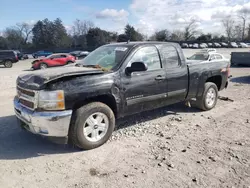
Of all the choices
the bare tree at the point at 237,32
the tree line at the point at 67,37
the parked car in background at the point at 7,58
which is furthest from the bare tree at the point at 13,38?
the bare tree at the point at 237,32

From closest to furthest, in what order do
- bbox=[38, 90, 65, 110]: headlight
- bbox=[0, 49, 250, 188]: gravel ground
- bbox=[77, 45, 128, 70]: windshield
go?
bbox=[0, 49, 250, 188]: gravel ground → bbox=[38, 90, 65, 110]: headlight → bbox=[77, 45, 128, 70]: windshield

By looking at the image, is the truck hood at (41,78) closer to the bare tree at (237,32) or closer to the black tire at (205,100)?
the black tire at (205,100)

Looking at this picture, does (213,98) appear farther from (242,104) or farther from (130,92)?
(130,92)

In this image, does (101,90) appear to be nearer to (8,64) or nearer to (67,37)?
(8,64)

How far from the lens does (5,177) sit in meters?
3.26

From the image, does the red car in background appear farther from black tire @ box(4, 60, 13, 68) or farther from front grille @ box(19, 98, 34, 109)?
front grille @ box(19, 98, 34, 109)

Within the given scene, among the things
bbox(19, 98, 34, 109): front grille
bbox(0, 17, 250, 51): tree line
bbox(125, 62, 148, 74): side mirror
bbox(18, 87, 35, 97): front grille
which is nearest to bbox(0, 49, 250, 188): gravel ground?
bbox(19, 98, 34, 109): front grille

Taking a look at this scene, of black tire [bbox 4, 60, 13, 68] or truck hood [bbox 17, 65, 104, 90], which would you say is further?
black tire [bbox 4, 60, 13, 68]

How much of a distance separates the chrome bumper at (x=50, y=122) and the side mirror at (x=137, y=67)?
4.44 ft

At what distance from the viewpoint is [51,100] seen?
3.59 m

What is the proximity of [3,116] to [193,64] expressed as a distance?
16.4 ft

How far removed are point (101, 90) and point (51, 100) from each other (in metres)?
0.84

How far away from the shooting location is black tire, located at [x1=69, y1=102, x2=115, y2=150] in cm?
379

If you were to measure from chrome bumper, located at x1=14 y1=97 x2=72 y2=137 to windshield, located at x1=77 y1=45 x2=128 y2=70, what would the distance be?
130cm
